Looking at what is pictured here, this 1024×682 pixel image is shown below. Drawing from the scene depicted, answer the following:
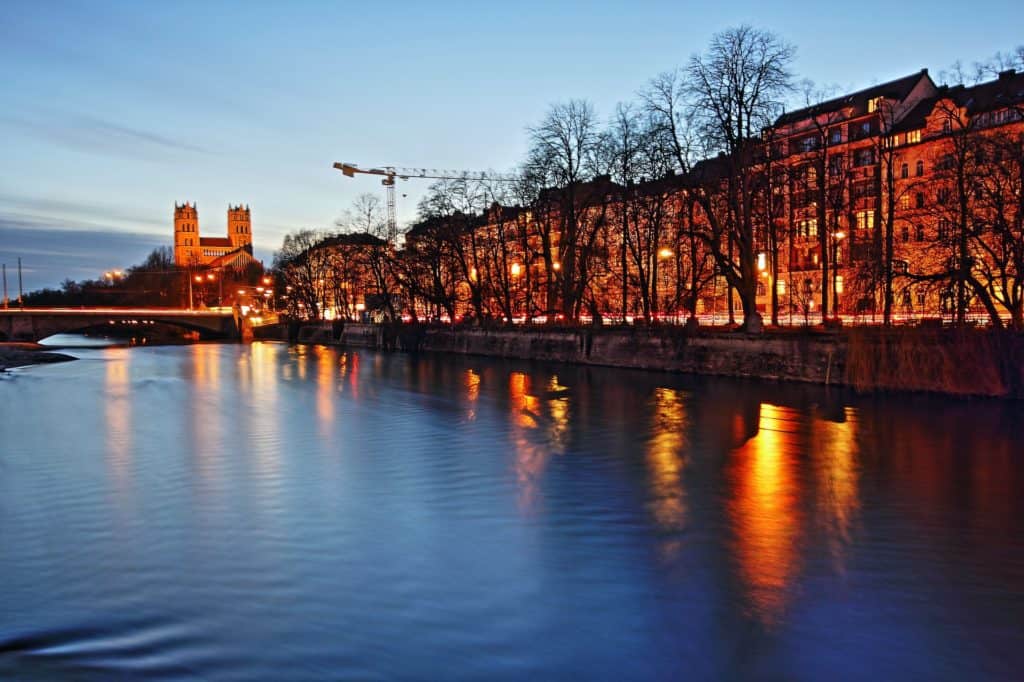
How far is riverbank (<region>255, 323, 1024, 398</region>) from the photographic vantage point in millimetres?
25359

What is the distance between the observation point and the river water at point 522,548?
786 centimetres

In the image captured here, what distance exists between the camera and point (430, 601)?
9.27m

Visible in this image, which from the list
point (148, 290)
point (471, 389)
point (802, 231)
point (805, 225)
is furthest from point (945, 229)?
point (148, 290)

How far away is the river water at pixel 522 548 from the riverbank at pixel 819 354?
182cm

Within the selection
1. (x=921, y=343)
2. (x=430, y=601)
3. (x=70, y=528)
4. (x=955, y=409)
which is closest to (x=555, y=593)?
(x=430, y=601)

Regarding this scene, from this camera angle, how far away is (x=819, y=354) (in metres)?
30.3

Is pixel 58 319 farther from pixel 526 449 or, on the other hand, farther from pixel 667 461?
pixel 667 461

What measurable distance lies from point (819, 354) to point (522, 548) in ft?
73.7

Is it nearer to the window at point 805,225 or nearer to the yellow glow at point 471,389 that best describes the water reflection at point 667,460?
the yellow glow at point 471,389

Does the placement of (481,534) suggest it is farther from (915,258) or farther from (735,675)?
(915,258)

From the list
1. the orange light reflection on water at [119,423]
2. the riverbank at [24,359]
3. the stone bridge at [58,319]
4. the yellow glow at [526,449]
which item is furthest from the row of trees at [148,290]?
the yellow glow at [526,449]

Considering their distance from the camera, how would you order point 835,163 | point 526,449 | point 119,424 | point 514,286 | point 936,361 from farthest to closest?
point 514,286 < point 835,163 < point 936,361 < point 119,424 < point 526,449

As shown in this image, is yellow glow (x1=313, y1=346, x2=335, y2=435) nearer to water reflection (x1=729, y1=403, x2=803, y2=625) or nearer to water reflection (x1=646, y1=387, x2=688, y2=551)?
water reflection (x1=646, y1=387, x2=688, y2=551)

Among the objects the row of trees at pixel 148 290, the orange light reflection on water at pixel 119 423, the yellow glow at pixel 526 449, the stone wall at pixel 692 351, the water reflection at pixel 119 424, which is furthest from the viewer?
the row of trees at pixel 148 290
